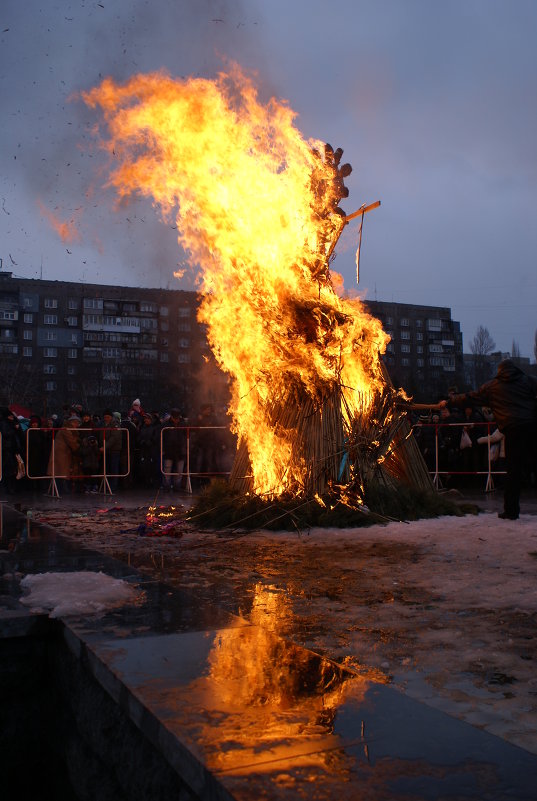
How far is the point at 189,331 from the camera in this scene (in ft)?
310

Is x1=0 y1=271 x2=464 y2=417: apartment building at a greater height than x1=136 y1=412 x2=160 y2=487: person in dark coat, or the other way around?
x1=0 y1=271 x2=464 y2=417: apartment building

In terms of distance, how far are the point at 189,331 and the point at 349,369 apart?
86230 mm

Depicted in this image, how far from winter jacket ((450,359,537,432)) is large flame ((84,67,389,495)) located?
5.08ft

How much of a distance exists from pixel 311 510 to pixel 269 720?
6.19 meters

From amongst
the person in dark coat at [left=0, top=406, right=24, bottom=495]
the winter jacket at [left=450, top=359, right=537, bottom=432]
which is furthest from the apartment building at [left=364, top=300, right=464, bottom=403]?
the winter jacket at [left=450, top=359, right=537, bottom=432]

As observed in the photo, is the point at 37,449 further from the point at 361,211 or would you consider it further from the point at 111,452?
the point at 361,211

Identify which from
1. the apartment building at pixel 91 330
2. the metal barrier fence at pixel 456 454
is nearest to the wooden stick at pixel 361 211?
the metal barrier fence at pixel 456 454

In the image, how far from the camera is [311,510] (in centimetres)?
851

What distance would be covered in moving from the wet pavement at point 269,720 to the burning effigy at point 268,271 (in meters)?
5.51

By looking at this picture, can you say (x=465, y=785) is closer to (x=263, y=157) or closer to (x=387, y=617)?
(x=387, y=617)

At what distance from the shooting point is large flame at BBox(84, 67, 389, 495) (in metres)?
9.12

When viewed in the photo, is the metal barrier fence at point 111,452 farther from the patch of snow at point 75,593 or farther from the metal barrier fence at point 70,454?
the patch of snow at point 75,593

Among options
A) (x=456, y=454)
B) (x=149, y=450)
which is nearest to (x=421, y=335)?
(x=456, y=454)

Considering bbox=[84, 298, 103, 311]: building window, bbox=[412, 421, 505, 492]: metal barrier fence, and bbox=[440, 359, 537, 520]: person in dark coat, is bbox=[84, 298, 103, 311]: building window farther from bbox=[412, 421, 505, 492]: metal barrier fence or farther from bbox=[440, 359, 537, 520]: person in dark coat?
bbox=[440, 359, 537, 520]: person in dark coat
